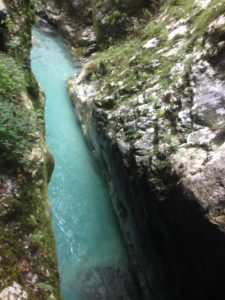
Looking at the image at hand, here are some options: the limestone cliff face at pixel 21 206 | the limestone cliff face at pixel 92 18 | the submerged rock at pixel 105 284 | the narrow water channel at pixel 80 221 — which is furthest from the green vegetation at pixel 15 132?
the limestone cliff face at pixel 92 18

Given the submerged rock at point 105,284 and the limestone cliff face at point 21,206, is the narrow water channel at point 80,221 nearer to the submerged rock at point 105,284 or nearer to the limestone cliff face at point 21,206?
the submerged rock at point 105,284

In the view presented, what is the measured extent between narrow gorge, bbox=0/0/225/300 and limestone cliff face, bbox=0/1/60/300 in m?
0.02

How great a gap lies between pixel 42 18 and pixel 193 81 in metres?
12.4

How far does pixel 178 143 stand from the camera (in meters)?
6.88

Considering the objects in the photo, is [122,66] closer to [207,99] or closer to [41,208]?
[207,99]

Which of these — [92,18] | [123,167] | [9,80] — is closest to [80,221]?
[123,167]

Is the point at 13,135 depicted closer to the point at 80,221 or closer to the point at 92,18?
the point at 80,221

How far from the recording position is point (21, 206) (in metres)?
5.02

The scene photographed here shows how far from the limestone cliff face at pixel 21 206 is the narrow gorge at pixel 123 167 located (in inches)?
0.6

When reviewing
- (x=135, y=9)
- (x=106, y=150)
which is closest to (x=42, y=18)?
(x=135, y=9)

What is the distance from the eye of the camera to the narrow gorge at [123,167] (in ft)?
17.2

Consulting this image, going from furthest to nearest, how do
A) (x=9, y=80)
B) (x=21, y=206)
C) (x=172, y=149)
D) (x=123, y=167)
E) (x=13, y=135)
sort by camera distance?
(x=123, y=167)
(x=172, y=149)
(x=9, y=80)
(x=13, y=135)
(x=21, y=206)

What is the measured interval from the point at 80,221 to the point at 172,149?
11.2ft

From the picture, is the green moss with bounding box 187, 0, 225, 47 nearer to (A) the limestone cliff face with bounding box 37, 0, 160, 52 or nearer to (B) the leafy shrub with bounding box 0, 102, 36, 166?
(A) the limestone cliff face with bounding box 37, 0, 160, 52
